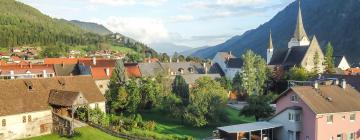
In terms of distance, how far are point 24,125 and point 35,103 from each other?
110 inches

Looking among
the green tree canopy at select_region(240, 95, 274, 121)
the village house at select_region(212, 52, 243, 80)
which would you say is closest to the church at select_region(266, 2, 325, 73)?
the village house at select_region(212, 52, 243, 80)

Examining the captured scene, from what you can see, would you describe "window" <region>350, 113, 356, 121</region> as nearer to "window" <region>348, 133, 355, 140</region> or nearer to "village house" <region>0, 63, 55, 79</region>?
"window" <region>348, 133, 355, 140</region>

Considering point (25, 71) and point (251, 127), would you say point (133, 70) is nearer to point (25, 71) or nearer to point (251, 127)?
point (25, 71)

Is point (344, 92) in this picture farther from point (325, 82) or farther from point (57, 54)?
point (57, 54)

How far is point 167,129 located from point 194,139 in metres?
6.81

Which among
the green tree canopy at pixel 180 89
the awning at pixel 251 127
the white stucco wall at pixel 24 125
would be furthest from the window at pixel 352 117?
the white stucco wall at pixel 24 125

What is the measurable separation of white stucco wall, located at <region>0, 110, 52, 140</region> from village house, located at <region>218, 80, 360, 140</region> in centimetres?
1920

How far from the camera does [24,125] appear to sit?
45188mm

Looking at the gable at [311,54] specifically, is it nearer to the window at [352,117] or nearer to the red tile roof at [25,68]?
the window at [352,117]

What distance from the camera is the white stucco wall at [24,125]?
4366cm

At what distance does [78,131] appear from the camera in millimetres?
45188

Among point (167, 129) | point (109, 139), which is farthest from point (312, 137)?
point (109, 139)

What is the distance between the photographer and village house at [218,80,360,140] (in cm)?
4336

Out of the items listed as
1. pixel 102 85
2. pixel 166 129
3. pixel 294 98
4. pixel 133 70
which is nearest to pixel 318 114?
pixel 294 98
